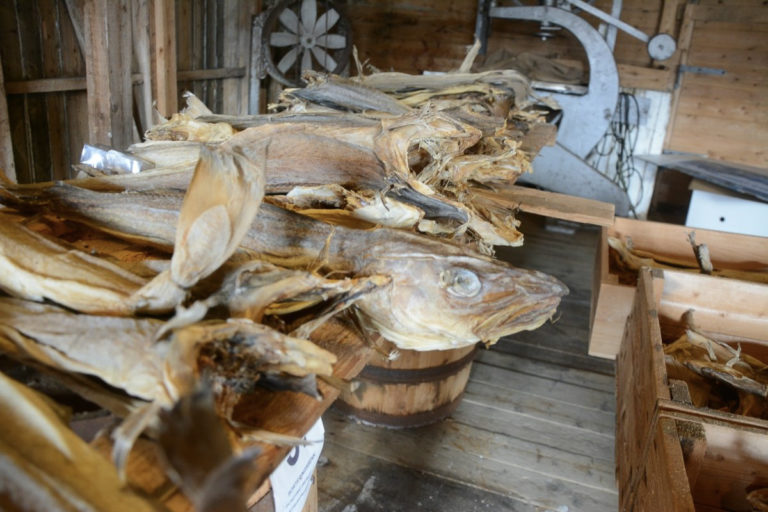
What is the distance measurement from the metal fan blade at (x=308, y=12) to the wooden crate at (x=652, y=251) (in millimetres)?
4416

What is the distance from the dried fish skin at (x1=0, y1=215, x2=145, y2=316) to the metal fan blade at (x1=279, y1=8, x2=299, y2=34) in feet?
20.1

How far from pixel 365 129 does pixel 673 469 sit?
105 centimetres

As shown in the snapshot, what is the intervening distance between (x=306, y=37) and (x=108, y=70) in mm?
2893

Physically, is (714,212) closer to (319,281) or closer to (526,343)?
(526,343)

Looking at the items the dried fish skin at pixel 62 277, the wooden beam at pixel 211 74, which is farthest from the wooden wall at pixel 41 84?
the dried fish skin at pixel 62 277

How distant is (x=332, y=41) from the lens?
669 cm

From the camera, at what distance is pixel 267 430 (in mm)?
804

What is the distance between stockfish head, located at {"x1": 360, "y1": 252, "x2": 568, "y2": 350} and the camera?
974 millimetres

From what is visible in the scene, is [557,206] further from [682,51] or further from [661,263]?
[682,51]

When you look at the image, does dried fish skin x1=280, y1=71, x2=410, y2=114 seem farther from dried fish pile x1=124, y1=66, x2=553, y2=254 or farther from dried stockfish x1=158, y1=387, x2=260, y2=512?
dried stockfish x1=158, y1=387, x2=260, y2=512

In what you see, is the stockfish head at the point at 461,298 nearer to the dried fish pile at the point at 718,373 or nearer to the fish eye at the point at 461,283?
the fish eye at the point at 461,283

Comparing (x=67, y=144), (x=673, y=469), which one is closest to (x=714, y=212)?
(x=673, y=469)

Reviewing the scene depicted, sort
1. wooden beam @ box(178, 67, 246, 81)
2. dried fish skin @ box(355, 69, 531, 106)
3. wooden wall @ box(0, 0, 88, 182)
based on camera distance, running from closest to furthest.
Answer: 1. dried fish skin @ box(355, 69, 531, 106)
2. wooden wall @ box(0, 0, 88, 182)
3. wooden beam @ box(178, 67, 246, 81)

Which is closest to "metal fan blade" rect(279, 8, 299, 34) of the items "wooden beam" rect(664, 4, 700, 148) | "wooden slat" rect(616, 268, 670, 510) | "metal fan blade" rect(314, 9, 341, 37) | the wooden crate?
"metal fan blade" rect(314, 9, 341, 37)
